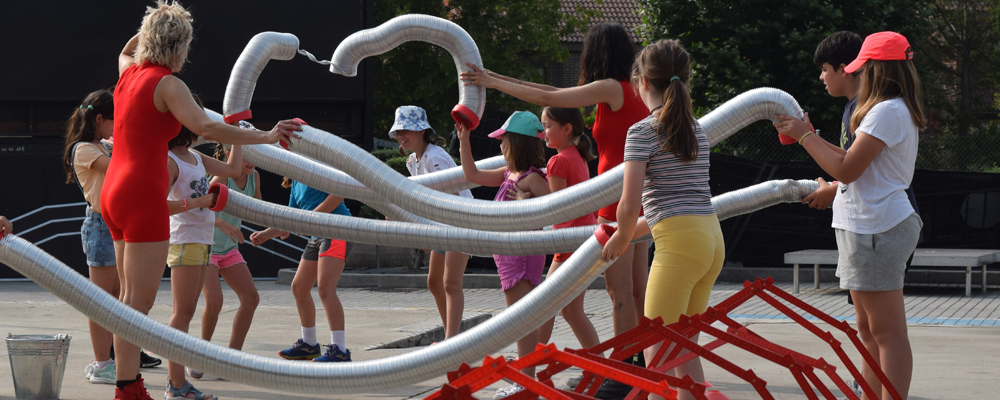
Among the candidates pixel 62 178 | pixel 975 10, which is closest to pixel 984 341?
pixel 62 178

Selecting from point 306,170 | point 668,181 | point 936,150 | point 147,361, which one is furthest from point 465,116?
point 936,150

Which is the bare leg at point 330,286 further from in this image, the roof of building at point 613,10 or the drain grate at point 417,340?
the roof of building at point 613,10

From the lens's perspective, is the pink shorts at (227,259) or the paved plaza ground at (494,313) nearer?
the paved plaza ground at (494,313)

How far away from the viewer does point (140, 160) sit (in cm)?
386

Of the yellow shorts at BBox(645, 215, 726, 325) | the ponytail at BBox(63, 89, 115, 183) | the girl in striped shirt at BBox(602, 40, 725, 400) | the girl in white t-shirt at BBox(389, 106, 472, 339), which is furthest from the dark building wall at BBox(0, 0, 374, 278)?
the yellow shorts at BBox(645, 215, 726, 325)

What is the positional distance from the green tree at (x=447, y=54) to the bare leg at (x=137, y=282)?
22606 mm

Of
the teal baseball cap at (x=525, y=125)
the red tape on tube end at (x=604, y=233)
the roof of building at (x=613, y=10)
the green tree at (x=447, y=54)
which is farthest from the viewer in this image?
the roof of building at (x=613, y=10)

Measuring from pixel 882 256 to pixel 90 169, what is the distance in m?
3.83

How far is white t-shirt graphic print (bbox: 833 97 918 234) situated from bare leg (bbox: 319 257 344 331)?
10.2ft

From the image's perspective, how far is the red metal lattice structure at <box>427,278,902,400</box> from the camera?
114 inches

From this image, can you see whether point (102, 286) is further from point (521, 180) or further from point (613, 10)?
point (613, 10)

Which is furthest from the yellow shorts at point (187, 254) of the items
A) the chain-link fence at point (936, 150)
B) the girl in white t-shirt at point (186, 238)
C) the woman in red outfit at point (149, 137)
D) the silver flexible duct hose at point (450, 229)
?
the chain-link fence at point (936, 150)

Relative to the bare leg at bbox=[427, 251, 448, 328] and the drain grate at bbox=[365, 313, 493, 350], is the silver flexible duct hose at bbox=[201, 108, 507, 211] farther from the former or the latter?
the drain grate at bbox=[365, 313, 493, 350]

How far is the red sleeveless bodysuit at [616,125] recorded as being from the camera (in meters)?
4.57
